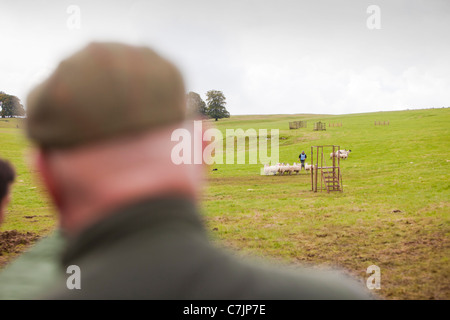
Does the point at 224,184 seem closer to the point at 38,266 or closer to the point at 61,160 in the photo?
the point at 38,266

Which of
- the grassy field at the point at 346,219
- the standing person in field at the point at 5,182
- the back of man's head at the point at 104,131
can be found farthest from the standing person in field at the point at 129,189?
the standing person in field at the point at 5,182

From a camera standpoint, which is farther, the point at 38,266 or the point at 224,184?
the point at 224,184

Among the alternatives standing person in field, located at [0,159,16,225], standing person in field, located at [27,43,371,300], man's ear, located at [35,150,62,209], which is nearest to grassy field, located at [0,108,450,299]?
man's ear, located at [35,150,62,209]

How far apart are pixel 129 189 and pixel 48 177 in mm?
278

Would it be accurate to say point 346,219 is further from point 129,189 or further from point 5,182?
point 129,189

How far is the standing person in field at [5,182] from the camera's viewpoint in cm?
321

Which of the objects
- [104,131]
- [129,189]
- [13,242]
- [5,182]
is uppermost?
[104,131]

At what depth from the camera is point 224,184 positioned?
2792cm

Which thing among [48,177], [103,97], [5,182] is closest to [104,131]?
[103,97]

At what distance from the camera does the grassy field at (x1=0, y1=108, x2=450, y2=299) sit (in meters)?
9.55

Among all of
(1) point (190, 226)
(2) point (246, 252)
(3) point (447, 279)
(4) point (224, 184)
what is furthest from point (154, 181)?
(4) point (224, 184)

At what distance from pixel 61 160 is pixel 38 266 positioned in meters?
7.11

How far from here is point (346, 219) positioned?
15.0 m

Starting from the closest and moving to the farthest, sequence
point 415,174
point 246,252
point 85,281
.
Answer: point 85,281
point 246,252
point 415,174
